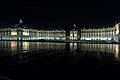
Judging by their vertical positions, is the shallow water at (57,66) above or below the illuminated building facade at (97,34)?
below

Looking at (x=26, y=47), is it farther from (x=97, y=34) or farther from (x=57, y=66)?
(x=97, y=34)

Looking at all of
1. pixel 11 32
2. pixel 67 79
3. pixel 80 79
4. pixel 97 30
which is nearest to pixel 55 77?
pixel 67 79

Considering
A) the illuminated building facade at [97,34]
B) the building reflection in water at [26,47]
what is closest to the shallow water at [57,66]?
the building reflection in water at [26,47]

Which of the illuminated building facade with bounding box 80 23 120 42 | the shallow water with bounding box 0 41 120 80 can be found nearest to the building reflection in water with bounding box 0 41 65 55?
the shallow water with bounding box 0 41 120 80

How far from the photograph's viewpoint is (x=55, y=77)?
8344mm

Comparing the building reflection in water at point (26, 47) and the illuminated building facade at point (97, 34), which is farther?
the illuminated building facade at point (97, 34)

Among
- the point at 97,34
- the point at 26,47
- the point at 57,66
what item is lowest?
the point at 57,66

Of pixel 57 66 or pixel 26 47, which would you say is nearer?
pixel 57 66

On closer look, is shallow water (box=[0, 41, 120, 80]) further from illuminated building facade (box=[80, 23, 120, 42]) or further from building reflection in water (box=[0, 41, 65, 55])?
illuminated building facade (box=[80, 23, 120, 42])

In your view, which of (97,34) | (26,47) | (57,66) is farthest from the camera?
(97,34)

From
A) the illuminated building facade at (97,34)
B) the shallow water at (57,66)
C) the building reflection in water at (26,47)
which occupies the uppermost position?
the illuminated building facade at (97,34)

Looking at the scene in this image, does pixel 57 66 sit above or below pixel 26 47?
below

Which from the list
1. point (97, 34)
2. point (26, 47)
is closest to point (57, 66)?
point (26, 47)

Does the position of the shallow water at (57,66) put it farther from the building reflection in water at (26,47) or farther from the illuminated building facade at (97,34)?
the illuminated building facade at (97,34)
